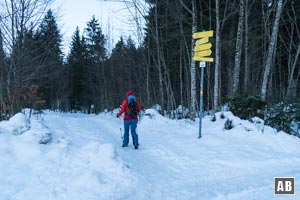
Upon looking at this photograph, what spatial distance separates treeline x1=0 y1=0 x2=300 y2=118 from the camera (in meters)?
12.5

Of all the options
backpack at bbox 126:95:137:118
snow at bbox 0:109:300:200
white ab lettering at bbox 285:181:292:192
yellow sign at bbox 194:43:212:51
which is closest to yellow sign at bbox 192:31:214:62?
yellow sign at bbox 194:43:212:51

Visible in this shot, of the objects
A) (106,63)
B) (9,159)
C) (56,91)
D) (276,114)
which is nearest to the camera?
(9,159)

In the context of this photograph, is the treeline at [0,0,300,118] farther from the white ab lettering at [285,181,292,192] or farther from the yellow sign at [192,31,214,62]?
the white ab lettering at [285,181,292,192]

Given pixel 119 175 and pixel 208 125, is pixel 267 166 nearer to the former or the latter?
pixel 119 175

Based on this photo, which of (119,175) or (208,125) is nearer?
(119,175)

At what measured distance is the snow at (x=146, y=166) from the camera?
195 inches

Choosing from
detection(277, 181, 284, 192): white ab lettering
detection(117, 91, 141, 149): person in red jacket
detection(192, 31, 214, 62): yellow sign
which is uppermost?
detection(192, 31, 214, 62): yellow sign

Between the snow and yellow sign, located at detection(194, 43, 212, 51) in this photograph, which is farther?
yellow sign, located at detection(194, 43, 212, 51)

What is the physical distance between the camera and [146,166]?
687 cm

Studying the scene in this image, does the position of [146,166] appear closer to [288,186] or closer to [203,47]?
[288,186]

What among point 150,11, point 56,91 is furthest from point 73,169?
point 56,91

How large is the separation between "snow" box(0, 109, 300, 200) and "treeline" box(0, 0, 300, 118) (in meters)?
4.38

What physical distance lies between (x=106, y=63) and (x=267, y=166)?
28.6m

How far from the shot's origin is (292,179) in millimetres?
5898
